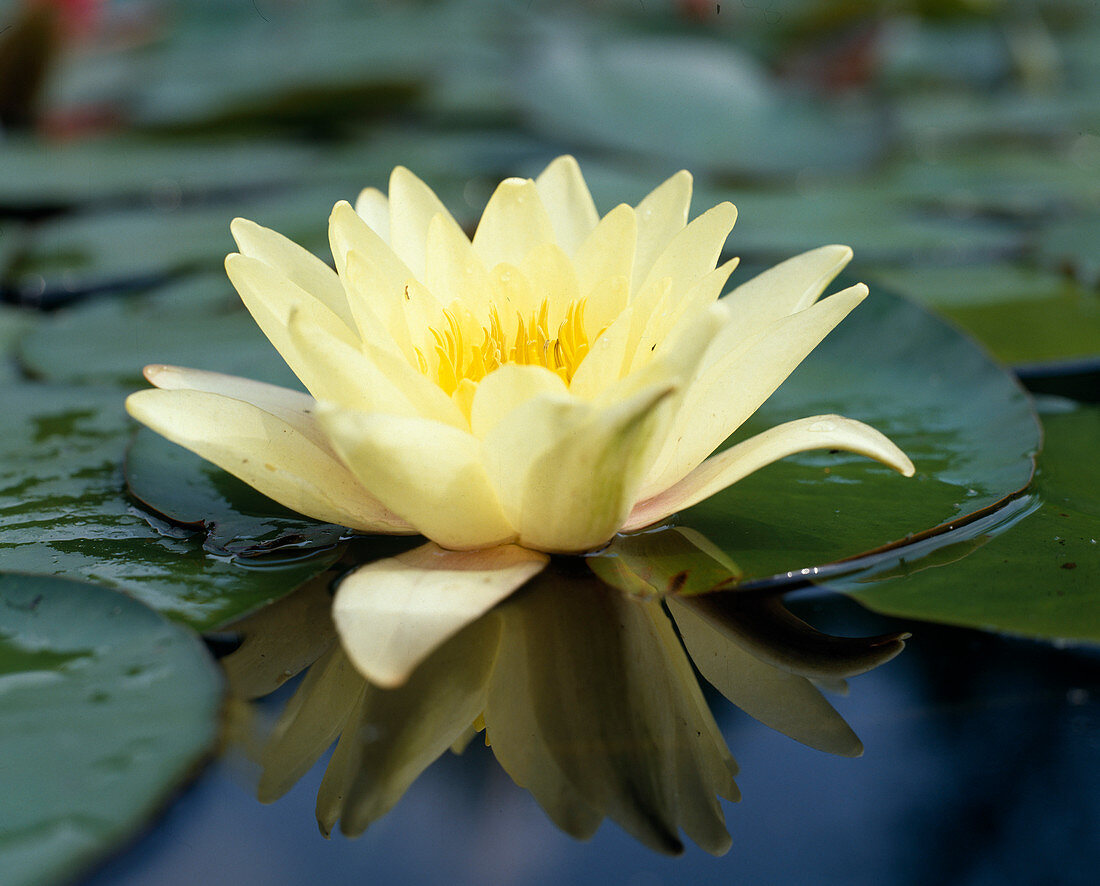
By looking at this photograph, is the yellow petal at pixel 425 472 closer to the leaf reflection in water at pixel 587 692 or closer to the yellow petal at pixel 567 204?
the leaf reflection in water at pixel 587 692

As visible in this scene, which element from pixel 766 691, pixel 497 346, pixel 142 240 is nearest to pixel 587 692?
pixel 766 691

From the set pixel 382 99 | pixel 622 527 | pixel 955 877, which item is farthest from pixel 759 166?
pixel 955 877

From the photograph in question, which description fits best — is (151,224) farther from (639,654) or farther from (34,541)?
(639,654)

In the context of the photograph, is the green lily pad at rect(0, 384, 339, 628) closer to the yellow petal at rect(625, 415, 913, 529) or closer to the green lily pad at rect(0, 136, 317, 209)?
the yellow petal at rect(625, 415, 913, 529)

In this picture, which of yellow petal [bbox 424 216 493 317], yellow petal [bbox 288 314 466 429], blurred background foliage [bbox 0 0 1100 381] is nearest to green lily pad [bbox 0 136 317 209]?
blurred background foliage [bbox 0 0 1100 381]

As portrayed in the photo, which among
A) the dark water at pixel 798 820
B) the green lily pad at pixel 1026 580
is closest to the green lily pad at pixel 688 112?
the green lily pad at pixel 1026 580
